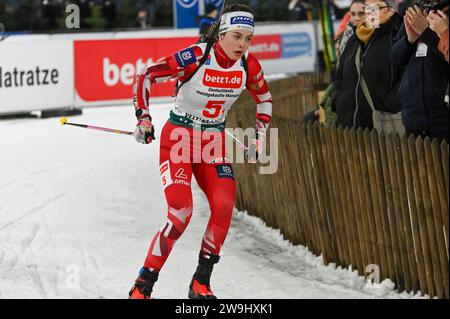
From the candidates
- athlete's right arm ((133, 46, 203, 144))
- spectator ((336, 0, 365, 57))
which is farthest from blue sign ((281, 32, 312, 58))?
athlete's right arm ((133, 46, 203, 144))

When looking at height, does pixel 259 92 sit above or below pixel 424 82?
below

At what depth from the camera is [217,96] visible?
6.94m

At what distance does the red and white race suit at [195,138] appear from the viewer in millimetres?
6766

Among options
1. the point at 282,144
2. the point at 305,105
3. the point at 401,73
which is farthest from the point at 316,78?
the point at 401,73

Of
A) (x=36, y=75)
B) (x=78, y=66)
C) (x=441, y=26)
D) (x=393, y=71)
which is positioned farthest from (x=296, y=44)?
(x=441, y=26)

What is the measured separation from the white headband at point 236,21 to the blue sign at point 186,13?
1083 cm

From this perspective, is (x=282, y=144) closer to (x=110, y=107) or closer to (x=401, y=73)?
(x=401, y=73)

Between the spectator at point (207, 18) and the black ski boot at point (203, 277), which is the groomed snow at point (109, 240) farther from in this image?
the spectator at point (207, 18)

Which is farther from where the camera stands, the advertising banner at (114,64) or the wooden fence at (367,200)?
the advertising banner at (114,64)

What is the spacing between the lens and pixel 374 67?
8.20m

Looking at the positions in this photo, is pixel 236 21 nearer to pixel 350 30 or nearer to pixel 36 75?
pixel 350 30

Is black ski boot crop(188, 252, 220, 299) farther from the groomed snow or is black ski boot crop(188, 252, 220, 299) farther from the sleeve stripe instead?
the sleeve stripe

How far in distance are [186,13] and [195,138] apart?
11004mm

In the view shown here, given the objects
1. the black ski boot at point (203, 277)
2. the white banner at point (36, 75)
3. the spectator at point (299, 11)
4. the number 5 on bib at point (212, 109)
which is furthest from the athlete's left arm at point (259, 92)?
the spectator at point (299, 11)
